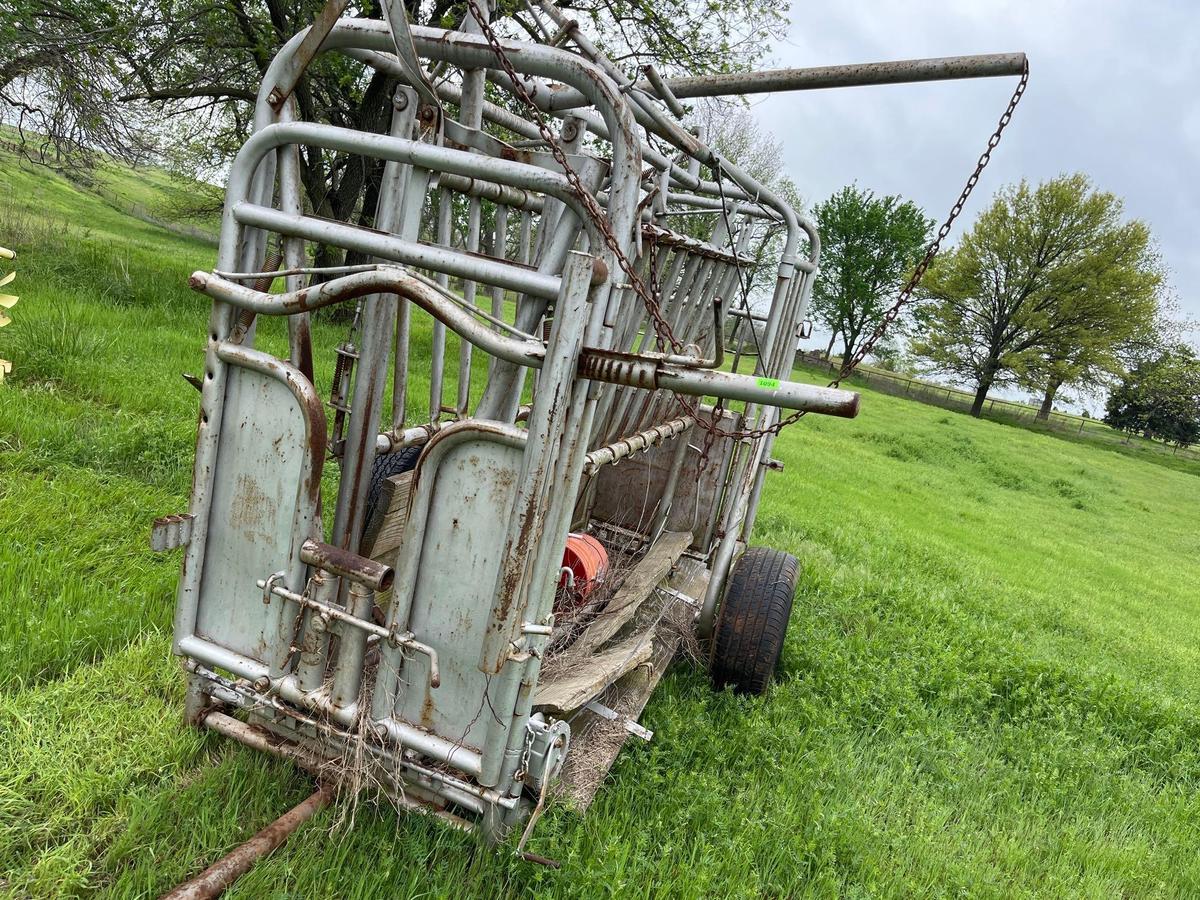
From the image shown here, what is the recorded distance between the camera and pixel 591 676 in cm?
256

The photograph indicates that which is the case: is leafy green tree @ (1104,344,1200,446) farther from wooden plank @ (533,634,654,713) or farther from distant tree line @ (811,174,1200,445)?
wooden plank @ (533,634,654,713)

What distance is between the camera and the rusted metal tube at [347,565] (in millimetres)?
1981

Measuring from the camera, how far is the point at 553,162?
2.63 meters

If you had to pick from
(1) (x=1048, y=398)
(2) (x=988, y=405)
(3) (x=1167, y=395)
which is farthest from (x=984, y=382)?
(3) (x=1167, y=395)

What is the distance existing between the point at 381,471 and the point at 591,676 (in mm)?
1208

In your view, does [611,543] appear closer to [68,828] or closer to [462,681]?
[462,681]

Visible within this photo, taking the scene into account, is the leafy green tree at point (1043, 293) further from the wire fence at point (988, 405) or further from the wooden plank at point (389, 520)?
the wooden plank at point (389, 520)

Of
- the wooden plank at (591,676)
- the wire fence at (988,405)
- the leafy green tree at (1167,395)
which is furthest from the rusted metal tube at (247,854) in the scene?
the leafy green tree at (1167,395)

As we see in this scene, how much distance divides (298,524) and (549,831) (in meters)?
1.21

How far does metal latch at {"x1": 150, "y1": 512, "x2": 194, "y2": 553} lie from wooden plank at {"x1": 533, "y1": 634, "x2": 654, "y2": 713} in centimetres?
111

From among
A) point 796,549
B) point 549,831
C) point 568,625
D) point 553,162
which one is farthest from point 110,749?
point 796,549

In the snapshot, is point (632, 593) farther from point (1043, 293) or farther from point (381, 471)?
point (1043, 293)

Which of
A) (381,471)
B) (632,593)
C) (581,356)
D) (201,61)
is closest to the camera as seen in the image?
(581,356)

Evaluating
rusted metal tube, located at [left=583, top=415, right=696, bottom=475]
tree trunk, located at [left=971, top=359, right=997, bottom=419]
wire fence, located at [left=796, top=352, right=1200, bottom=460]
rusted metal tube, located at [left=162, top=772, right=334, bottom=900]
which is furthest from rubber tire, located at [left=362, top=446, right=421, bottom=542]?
tree trunk, located at [left=971, top=359, right=997, bottom=419]
